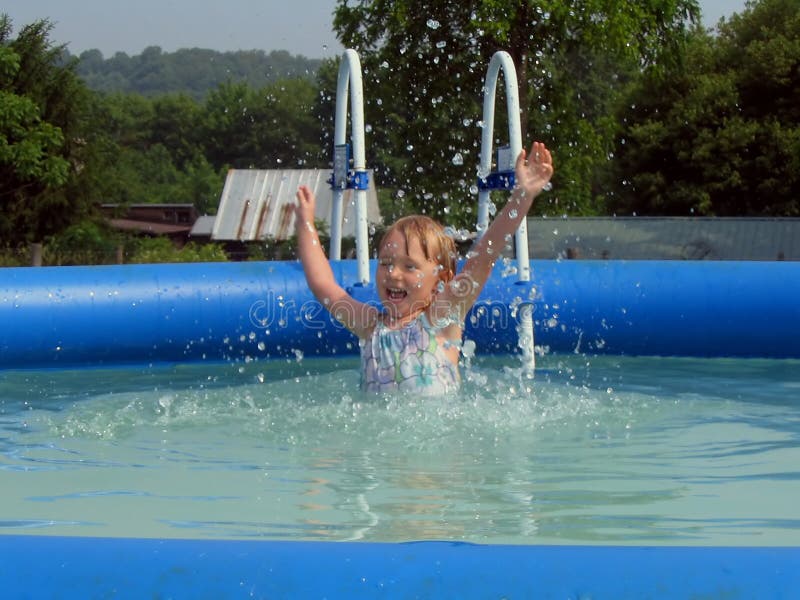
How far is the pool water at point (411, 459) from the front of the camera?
2.85m

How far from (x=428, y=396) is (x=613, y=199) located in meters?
23.7

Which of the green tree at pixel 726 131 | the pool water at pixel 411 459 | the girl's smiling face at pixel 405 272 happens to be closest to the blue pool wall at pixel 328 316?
the pool water at pixel 411 459

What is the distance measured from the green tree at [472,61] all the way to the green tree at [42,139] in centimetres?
519

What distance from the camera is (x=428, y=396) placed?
4.35m

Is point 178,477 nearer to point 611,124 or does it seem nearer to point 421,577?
point 421,577

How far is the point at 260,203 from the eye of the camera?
32.7 meters

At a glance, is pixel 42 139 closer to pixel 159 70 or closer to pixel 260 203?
pixel 260 203

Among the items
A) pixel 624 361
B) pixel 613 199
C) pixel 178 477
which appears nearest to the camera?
pixel 178 477

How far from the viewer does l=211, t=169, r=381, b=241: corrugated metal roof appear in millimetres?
30142

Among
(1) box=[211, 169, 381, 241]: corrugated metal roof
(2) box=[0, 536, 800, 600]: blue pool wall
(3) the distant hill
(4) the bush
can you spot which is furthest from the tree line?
(3) the distant hill

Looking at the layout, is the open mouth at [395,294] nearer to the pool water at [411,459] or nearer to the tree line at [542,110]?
the pool water at [411,459]

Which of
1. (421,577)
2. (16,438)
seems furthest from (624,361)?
(421,577)

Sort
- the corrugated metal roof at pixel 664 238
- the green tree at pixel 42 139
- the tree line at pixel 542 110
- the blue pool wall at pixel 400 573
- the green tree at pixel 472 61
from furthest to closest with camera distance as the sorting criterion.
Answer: the green tree at pixel 42 139
the tree line at pixel 542 110
the green tree at pixel 472 61
the corrugated metal roof at pixel 664 238
the blue pool wall at pixel 400 573

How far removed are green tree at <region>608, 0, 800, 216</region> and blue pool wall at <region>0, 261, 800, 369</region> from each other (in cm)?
1798
